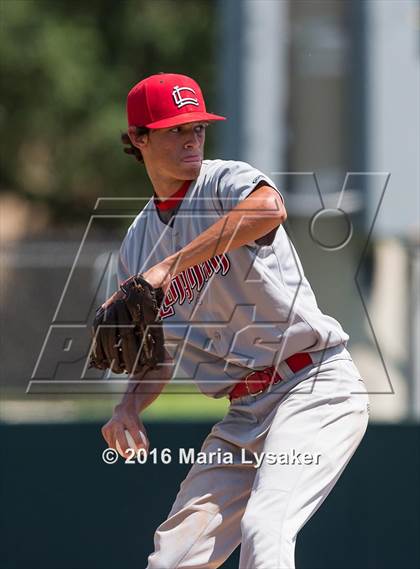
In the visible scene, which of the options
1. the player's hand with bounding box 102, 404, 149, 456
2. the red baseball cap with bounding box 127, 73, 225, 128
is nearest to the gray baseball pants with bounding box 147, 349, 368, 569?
the player's hand with bounding box 102, 404, 149, 456

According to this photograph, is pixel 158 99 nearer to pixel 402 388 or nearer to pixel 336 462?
pixel 336 462

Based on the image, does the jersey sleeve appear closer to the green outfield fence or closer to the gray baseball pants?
the gray baseball pants

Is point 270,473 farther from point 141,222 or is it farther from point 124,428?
point 141,222

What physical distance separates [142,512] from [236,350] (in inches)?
63.1

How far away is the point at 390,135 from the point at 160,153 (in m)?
6.17

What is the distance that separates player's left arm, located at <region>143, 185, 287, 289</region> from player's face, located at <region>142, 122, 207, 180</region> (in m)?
0.33

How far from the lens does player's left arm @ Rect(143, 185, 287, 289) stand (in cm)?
332

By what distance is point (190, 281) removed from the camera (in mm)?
3777

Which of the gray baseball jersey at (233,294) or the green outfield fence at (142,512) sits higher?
the gray baseball jersey at (233,294)

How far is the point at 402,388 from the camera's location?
7.14m

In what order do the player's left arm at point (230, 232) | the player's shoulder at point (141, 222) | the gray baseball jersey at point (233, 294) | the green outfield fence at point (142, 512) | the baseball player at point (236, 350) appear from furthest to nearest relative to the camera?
the green outfield fence at point (142, 512), the player's shoulder at point (141, 222), the gray baseball jersey at point (233, 294), the baseball player at point (236, 350), the player's left arm at point (230, 232)

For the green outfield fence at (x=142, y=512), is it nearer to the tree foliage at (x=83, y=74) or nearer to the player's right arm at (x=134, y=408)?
the player's right arm at (x=134, y=408)

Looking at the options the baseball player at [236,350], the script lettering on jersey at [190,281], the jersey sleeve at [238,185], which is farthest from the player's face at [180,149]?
the script lettering on jersey at [190,281]

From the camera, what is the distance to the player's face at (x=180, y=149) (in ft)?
11.9
